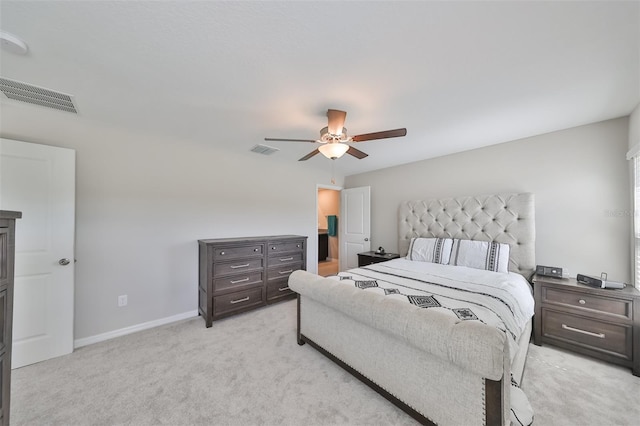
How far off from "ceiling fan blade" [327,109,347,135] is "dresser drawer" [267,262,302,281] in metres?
2.34

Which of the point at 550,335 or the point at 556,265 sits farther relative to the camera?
the point at 556,265

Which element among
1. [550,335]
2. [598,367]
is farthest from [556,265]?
[598,367]

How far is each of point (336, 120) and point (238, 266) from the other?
2347mm

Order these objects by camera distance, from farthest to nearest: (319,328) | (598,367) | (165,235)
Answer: (165,235), (319,328), (598,367)

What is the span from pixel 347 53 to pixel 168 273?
130 inches

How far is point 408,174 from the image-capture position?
423 centimetres

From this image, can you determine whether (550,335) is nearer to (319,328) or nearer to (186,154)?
(319,328)

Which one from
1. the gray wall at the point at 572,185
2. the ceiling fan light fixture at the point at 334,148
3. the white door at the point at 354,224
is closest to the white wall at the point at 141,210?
the ceiling fan light fixture at the point at 334,148

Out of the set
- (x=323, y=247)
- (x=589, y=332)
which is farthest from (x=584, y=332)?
(x=323, y=247)

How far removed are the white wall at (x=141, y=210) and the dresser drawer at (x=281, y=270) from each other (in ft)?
2.51

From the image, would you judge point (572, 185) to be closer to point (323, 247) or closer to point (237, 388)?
point (237, 388)

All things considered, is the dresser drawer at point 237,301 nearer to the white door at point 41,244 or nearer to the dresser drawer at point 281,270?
the dresser drawer at point 281,270

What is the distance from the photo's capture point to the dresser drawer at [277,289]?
140 inches

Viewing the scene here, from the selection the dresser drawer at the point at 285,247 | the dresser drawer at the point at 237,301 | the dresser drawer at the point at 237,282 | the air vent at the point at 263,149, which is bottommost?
the dresser drawer at the point at 237,301
